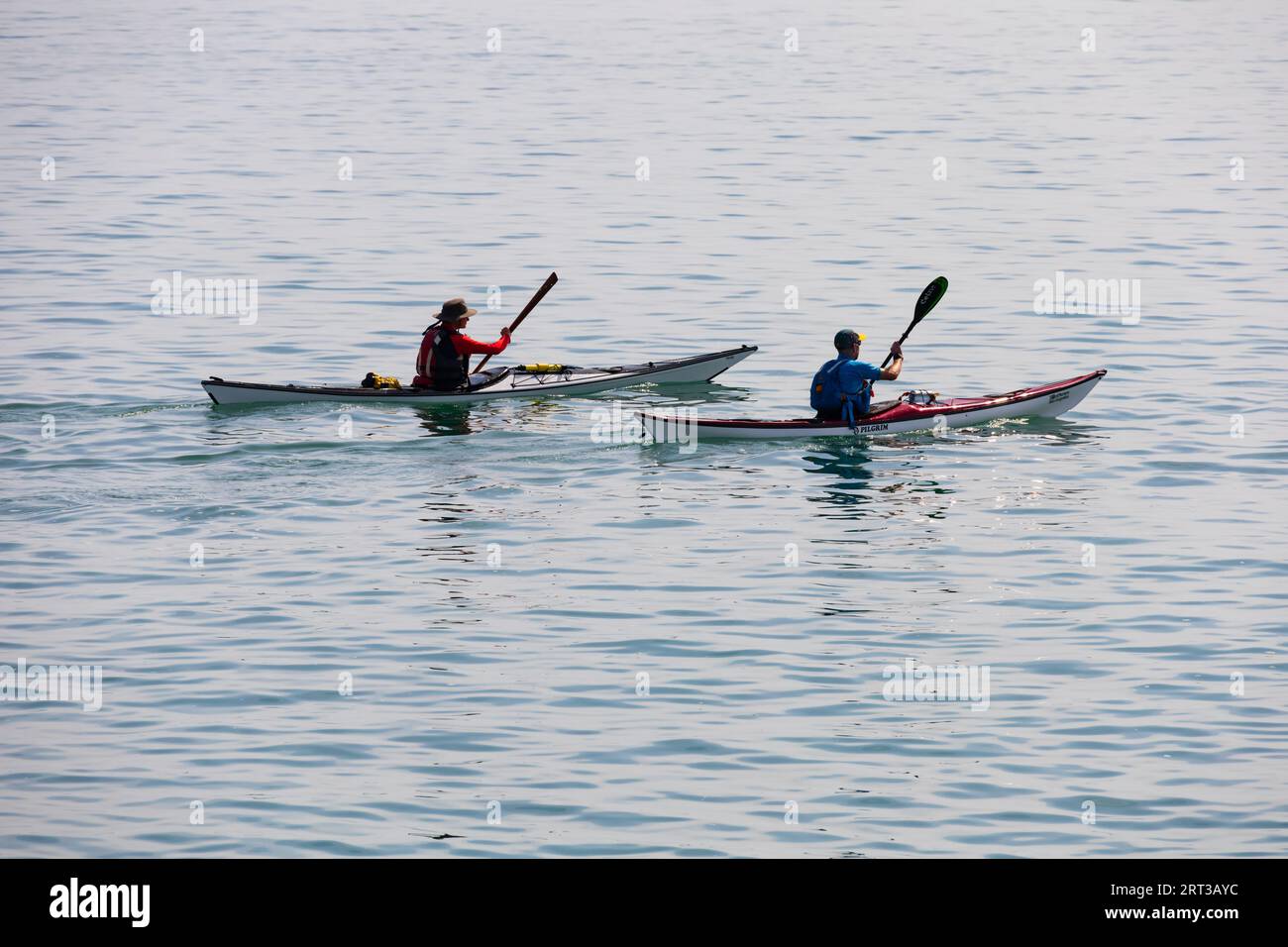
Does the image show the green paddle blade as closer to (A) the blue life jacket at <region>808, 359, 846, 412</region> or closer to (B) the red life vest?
(A) the blue life jacket at <region>808, 359, 846, 412</region>

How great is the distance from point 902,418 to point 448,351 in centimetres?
544

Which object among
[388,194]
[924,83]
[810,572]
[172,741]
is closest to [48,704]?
[172,741]

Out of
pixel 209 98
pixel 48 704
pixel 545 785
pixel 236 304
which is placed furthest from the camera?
pixel 209 98

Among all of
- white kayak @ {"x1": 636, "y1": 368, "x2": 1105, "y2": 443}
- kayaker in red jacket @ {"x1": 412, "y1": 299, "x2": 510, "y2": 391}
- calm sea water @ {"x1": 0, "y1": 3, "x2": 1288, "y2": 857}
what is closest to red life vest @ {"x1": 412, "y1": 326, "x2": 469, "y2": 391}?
kayaker in red jacket @ {"x1": 412, "y1": 299, "x2": 510, "y2": 391}

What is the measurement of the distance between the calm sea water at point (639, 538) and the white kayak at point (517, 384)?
265 millimetres

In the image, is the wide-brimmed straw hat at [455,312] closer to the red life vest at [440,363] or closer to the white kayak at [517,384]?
the red life vest at [440,363]

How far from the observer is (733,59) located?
223 ft

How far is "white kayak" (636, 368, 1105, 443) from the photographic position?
20.8 m

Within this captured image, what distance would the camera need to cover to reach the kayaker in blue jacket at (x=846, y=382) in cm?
2080

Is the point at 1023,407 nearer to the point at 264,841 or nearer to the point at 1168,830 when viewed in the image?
the point at 1168,830

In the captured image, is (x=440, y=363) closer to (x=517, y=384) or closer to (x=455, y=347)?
(x=455, y=347)

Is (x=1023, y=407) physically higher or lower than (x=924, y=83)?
lower

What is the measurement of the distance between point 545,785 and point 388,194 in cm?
3256

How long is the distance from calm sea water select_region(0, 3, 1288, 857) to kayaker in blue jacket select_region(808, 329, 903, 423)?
47cm
